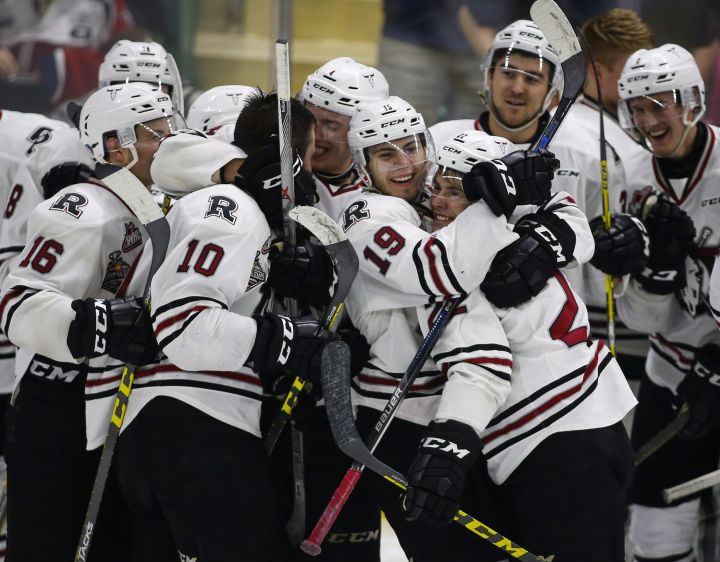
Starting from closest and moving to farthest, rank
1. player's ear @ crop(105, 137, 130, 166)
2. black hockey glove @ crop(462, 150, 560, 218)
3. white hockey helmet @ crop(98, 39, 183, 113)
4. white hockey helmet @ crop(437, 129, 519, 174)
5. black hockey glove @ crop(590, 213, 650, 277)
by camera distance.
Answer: black hockey glove @ crop(462, 150, 560, 218)
white hockey helmet @ crop(437, 129, 519, 174)
player's ear @ crop(105, 137, 130, 166)
black hockey glove @ crop(590, 213, 650, 277)
white hockey helmet @ crop(98, 39, 183, 113)

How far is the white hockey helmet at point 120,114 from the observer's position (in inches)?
97.3

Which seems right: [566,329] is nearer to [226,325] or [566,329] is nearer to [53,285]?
[226,325]

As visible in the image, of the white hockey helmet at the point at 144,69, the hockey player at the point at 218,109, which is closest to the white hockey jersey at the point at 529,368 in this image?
the hockey player at the point at 218,109

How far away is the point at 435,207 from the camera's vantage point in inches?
97.2

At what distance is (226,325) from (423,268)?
16.3 inches

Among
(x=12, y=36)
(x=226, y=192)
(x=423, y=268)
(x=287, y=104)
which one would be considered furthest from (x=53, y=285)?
(x=12, y=36)

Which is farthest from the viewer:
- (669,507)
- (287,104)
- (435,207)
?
(669,507)

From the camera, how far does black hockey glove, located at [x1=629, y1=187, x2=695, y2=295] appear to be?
2.87 metres

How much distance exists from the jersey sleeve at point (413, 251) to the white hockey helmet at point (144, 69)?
1015mm

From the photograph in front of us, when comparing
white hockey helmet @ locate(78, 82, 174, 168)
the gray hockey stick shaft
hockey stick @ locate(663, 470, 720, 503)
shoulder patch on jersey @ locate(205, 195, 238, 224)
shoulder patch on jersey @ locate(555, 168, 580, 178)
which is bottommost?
hockey stick @ locate(663, 470, 720, 503)

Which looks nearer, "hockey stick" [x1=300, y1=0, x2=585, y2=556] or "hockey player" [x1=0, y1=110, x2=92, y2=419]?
"hockey stick" [x1=300, y1=0, x2=585, y2=556]

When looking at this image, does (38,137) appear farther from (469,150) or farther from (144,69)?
(469,150)

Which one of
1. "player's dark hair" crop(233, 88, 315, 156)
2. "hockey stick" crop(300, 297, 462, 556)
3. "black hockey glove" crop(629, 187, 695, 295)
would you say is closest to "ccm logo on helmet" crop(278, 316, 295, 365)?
"hockey stick" crop(300, 297, 462, 556)

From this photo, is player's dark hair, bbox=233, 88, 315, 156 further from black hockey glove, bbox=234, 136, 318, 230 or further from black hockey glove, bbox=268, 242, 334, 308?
black hockey glove, bbox=268, 242, 334, 308
